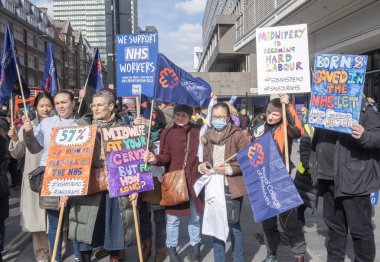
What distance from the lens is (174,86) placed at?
421cm

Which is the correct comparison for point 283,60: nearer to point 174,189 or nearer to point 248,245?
point 174,189

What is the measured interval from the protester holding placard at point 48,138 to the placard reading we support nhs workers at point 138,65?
158 cm

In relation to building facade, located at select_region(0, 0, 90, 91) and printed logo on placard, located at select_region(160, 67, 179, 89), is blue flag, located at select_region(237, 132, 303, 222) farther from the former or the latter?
building facade, located at select_region(0, 0, 90, 91)

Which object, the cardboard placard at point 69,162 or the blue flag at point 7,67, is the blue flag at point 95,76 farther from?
the cardboard placard at point 69,162

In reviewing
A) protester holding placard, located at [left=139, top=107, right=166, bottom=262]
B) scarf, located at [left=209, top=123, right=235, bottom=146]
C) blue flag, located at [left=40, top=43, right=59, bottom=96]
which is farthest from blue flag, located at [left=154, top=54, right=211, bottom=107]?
blue flag, located at [left=40, top=43, right=59, bottom=96]

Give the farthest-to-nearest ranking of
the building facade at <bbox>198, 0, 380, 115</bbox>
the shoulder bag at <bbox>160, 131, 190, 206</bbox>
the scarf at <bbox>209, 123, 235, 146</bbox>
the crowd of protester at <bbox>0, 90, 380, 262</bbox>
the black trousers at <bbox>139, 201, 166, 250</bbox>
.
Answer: the building facade at <bbox>198, 0, 380, 115</bbox>, the black trousers at <bbox>139, 201, 166, 250</bbox>, the shoulder bag at <bbox>160, 131, 190, 206</bbox>, the scarf at <bbox>209, 123, 235, 146</bbox>, the crowd of protester at <bbox>0, 90, 380, 262</bbox>

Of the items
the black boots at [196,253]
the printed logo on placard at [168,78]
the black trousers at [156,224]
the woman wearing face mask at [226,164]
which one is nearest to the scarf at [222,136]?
the woman wearing face mask at [226,164]

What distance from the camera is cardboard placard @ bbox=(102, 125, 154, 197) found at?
3645mm

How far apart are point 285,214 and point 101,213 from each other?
1.94 metres

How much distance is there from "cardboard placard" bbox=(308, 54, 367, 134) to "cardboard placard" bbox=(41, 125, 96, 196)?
7.11 feet

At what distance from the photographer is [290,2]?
12992 mm

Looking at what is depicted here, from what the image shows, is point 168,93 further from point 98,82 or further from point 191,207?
point 98,82

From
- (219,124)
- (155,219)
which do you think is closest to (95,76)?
(155,219)

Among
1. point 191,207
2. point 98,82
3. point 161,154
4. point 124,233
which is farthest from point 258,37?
point 98,82
